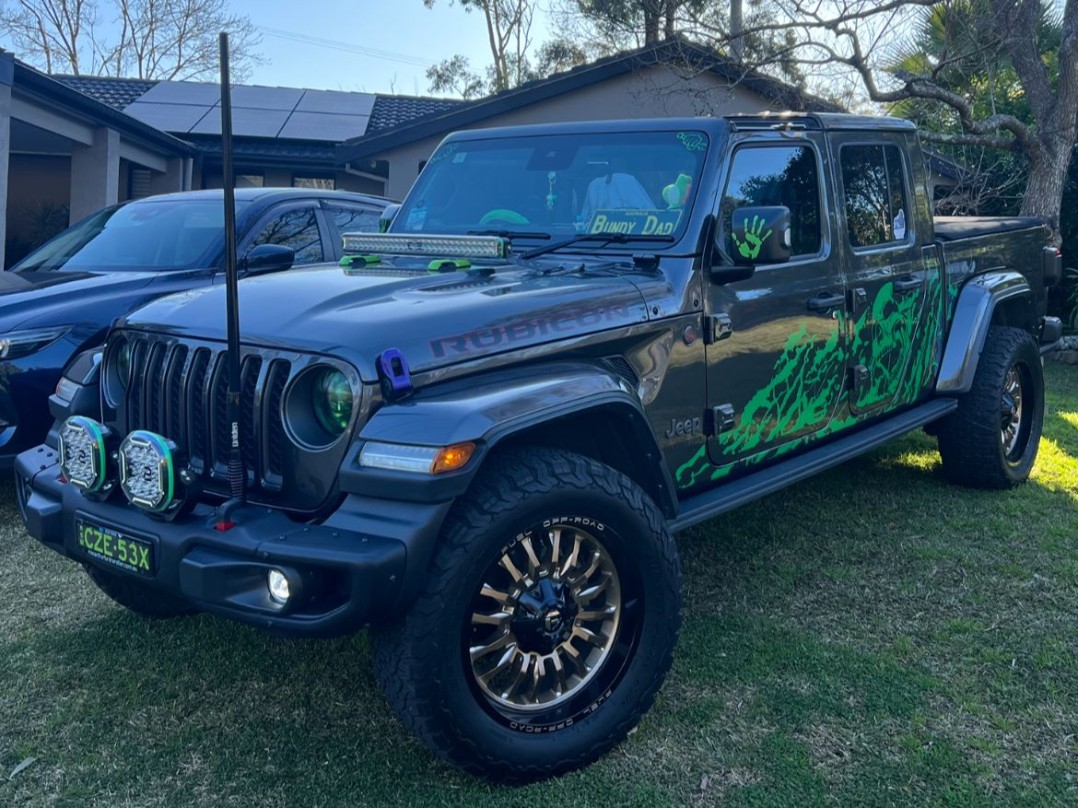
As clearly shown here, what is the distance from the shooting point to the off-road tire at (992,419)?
5.43 meters

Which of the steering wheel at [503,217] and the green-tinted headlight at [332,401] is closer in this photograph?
the green-tinted headlight at [332,401]

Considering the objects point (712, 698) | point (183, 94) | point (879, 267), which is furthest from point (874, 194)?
point (183, 94)

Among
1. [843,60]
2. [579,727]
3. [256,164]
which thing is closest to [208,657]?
[579,727]

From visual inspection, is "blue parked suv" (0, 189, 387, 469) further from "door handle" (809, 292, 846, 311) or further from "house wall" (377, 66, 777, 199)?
"house wall" (377, 66, 777, 199)

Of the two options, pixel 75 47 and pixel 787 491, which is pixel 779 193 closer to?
pixel 787 491

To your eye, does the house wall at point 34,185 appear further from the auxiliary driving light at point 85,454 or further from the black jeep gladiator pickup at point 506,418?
the auxiliary driving light at point 85,454

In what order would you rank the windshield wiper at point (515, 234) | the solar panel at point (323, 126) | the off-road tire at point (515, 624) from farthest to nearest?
the solar panel at point (323, 126)
the windshield wiper at point (515, 234)
the off-road tire at point (515, 624)

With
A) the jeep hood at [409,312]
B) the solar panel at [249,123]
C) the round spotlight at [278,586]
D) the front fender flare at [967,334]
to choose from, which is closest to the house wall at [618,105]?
the solar panel at [249,123]

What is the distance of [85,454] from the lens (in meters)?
3.03

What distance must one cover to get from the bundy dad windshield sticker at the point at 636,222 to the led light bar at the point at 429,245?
0.37 meters

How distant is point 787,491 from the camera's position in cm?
579

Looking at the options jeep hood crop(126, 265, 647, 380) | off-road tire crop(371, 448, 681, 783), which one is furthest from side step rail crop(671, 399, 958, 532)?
jeep hood crop(126, 265, 647, 380)

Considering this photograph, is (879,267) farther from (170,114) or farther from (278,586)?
(170,114)

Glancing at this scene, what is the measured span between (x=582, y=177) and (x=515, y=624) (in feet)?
6.48
